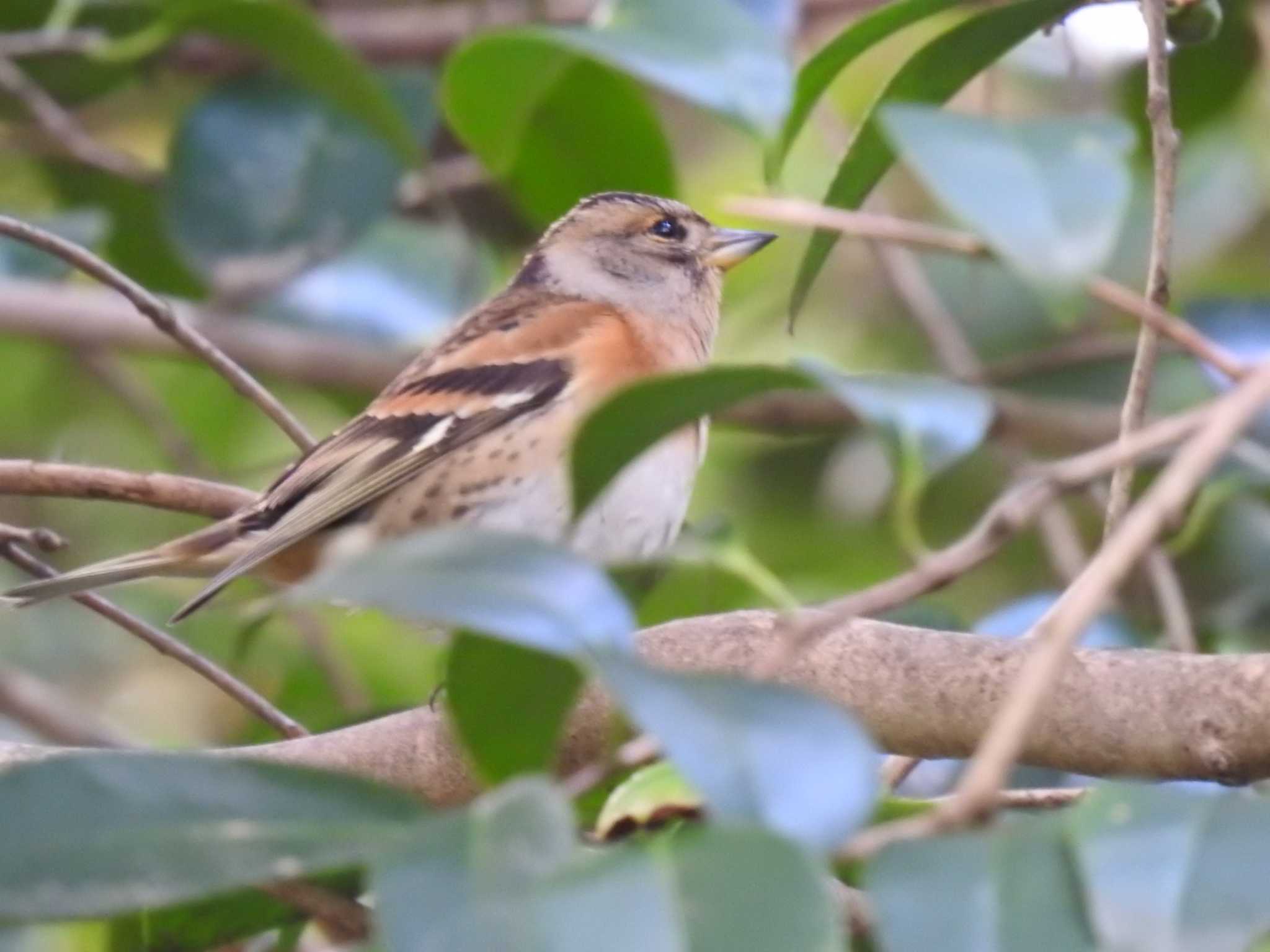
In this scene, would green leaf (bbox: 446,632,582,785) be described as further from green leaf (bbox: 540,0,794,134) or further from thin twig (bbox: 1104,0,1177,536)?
thin twig (bbox: 1104,0,1177,536)

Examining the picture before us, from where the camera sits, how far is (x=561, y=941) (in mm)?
1081

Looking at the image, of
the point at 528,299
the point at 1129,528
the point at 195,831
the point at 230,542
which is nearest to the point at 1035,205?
the point at 1129,528

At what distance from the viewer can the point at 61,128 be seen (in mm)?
3969

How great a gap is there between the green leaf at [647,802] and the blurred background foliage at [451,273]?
105 centimetres

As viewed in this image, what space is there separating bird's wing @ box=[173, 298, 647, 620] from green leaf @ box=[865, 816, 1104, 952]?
6.18 feet

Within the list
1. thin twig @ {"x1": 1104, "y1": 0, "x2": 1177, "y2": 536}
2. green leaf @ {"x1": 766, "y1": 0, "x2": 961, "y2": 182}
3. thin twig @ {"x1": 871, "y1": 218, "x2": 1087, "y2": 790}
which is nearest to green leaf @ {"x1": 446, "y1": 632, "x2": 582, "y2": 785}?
thin twig @ {"x1": 1104, "y1": 0, "x2": 1177, "y2": 536}

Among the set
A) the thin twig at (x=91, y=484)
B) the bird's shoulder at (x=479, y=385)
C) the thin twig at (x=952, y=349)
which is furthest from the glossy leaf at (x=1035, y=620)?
the thin twig at (x=91, y=484)

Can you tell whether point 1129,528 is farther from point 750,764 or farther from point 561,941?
point 561,941

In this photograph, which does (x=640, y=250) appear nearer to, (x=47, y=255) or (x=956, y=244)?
(x=47, y=255)

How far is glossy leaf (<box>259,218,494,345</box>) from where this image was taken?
4.32 meters

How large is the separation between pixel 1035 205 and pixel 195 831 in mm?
658

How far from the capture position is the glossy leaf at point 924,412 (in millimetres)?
1317

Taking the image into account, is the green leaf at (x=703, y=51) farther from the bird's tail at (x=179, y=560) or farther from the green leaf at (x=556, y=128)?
the bird's tail at (x=179, y=560)

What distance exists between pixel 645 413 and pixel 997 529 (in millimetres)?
293
